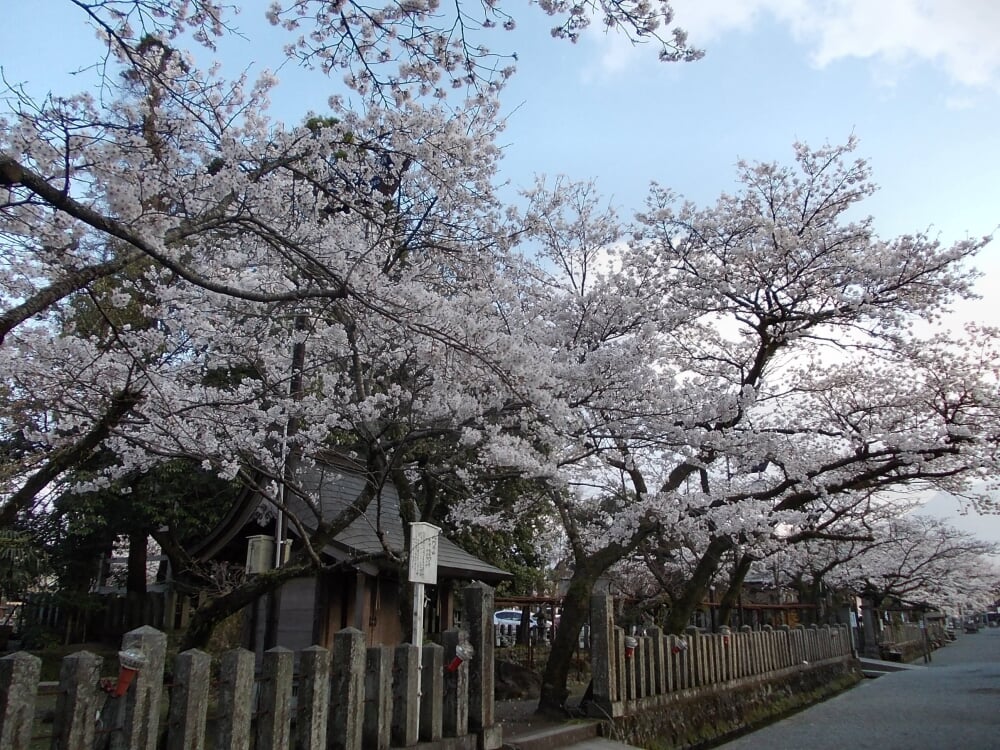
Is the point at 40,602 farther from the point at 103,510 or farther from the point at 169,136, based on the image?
the point at 169,136

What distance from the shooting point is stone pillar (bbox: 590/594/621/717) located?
26.5 ft

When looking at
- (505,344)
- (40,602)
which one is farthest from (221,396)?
(40,602)

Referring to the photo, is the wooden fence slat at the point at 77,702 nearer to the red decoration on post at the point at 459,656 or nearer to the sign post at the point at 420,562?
the sign post at the point at 420,562

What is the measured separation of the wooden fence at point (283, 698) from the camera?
3.40 m

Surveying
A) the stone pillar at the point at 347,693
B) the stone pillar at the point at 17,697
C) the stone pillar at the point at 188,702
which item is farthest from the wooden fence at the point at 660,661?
the stone pillar at the point at 17,697

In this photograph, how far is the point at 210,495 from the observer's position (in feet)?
53.0

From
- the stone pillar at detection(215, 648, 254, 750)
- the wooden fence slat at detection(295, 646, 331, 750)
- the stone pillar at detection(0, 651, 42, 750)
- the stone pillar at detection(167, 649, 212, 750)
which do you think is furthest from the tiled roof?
the stone pillar at detection(0, 651, 42, 750)

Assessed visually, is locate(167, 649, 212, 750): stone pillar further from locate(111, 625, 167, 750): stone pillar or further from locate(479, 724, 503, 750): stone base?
locate(479, 724, 503, 750): stone base

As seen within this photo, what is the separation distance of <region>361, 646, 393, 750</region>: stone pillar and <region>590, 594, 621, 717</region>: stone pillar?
369cm

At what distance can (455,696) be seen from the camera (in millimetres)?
5840

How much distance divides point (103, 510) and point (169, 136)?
1300 centimetres

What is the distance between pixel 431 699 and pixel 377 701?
67cm

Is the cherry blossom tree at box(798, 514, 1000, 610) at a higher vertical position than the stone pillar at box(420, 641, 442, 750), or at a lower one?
higher

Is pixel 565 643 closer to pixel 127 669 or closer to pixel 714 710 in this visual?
pixel 714 710
